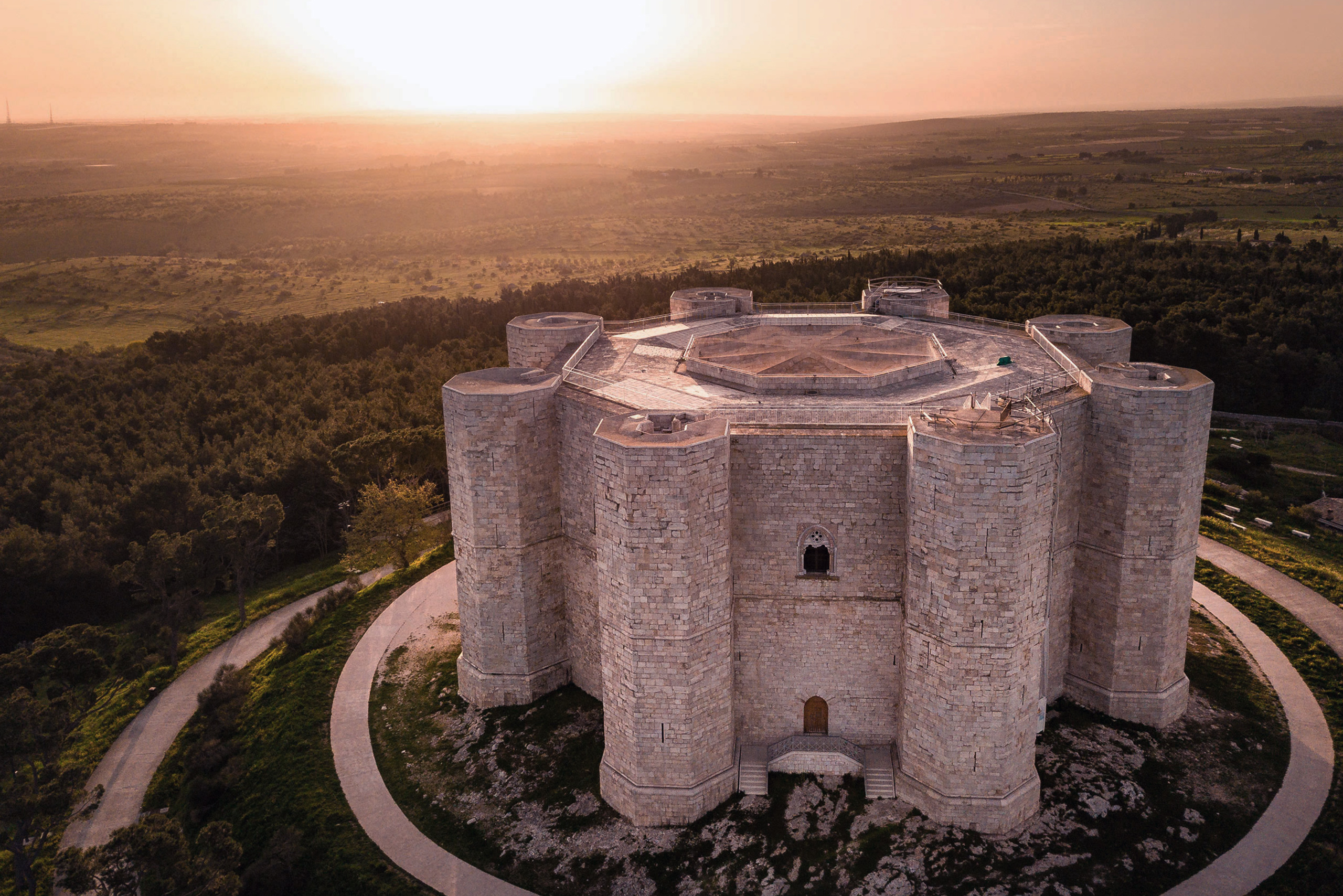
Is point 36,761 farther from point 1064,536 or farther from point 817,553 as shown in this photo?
point 1064,536

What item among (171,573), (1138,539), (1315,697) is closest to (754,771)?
(1138,539)

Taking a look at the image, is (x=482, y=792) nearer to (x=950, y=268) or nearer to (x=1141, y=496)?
(x=1141, y=496)

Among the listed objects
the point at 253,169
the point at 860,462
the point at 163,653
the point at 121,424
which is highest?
the point at 253,169

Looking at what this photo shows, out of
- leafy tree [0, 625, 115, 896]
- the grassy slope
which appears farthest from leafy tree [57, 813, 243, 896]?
the grassy slope

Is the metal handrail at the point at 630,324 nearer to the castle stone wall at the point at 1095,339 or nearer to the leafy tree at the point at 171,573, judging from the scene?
the castle stone wall at the point at 1095,339

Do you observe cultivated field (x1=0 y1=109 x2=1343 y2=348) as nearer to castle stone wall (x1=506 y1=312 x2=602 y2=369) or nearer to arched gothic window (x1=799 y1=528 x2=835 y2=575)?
castle stone wall (x1=506 y1=312 x2=602 y2=369)

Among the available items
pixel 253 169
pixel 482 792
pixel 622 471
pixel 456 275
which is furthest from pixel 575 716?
pixel 253 169

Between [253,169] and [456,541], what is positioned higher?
[253,169]

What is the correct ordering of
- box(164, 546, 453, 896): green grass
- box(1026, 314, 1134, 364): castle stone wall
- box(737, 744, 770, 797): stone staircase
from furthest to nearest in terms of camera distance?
1. box(1026, 314, 1134, 364): castle stone wall
2. box(737, 744, 770, 797): stone staircase
3. box(164, 546, 453, 896): green grass
